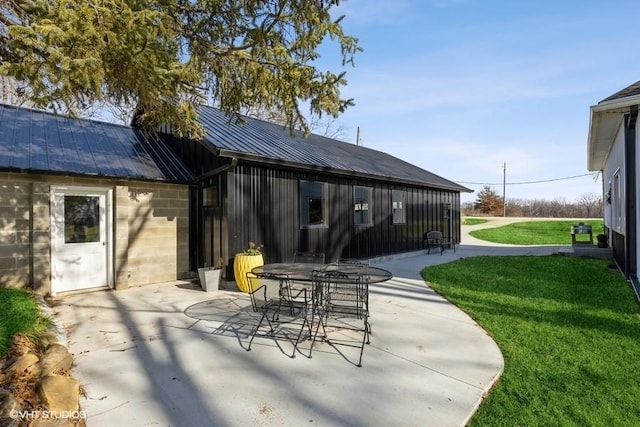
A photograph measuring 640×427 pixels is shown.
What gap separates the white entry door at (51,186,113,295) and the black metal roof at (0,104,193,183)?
50cm

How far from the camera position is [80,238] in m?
6.76

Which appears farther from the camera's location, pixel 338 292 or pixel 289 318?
pixel 289 318

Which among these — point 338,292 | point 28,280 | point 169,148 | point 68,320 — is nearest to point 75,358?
point 68,320

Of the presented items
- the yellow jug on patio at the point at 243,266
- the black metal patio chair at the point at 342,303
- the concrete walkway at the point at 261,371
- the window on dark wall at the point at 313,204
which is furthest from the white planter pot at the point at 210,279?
the black metal patio chair at the point at 342,303

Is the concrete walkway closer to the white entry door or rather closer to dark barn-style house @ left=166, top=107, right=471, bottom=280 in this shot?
the white entry door

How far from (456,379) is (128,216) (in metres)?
6.58

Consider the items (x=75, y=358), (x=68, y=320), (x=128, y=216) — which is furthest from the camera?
(x=128, y=216)

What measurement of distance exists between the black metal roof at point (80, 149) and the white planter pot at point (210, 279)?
7.34 feet

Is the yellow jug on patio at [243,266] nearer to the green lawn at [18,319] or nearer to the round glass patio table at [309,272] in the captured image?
Answer: the round glass patio table at [309,272]

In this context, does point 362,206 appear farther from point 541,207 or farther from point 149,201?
point 541,207

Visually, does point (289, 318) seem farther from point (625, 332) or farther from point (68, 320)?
point (625, 332)

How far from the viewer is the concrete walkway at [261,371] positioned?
2699 mm

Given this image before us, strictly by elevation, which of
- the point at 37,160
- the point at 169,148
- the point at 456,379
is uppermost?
the point at 169,148

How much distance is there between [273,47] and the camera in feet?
14.6
